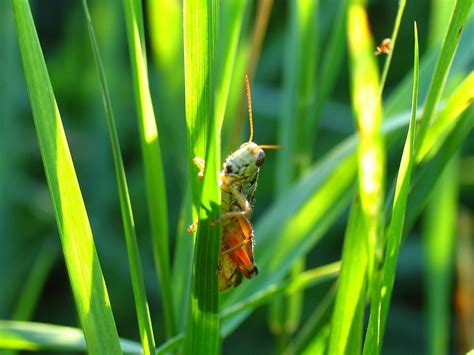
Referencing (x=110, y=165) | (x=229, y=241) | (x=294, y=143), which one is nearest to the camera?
(x=229, y=241)

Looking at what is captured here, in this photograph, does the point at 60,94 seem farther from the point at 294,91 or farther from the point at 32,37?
the point at 32,37

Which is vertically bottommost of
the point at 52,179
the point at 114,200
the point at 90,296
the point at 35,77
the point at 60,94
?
the point at 114,200

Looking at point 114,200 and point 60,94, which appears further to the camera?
point 60,94

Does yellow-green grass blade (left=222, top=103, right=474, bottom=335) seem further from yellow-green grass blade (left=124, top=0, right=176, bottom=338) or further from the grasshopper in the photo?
yellow-green grass blade (left=124, top=0, right=176, bottom=338)

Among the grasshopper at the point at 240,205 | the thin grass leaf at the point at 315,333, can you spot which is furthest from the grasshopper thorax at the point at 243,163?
the thin grass leaf at the point at 315,333

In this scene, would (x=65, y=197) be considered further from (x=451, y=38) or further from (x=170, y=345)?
Answer: (x=451, y=38)

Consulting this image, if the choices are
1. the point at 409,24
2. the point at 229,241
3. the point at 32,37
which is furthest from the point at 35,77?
the point at 409,24

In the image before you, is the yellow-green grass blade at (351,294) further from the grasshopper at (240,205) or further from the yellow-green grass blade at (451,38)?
the grasshopper at (240,205)

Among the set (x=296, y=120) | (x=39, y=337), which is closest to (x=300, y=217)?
(x=296, y=120)

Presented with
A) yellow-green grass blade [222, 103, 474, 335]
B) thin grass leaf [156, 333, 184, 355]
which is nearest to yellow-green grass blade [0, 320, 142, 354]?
thin grass leaf [156, 333, 184, 355]
